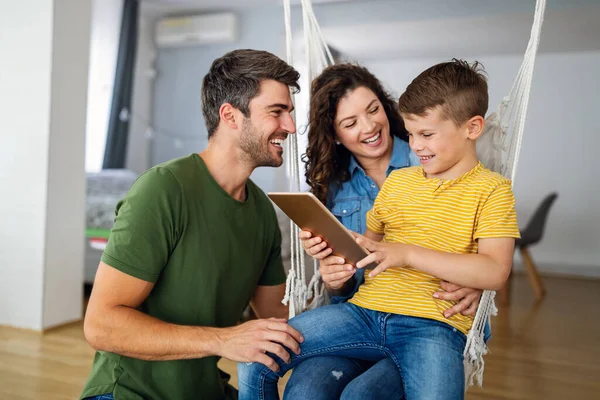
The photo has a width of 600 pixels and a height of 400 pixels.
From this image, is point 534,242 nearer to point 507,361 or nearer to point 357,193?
point 507,361

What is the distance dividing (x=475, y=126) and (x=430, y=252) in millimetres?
289

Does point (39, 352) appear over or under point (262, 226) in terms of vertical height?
under

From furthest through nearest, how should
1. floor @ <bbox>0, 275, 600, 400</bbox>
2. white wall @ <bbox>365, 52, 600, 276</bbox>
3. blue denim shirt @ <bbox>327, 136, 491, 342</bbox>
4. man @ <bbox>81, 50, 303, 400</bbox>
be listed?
white wall @ <bbox>365, 52, 600, 276</bbox>
floor @ <bbox>0, 275, 600, 400</bbox>
blue denim shirt @ <bbox>327, 136, 491, 342</bbox>
man @ <bbox>81, 50, 303, 400</bbox>

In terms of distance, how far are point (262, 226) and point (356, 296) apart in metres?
0.31

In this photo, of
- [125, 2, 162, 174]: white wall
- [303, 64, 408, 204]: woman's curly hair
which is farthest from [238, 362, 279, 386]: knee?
[125, 2, 162, 174]: white wall

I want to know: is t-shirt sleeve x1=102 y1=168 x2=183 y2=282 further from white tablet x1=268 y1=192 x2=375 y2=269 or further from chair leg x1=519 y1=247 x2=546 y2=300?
chair leg x1=519 y1=247 x2=546 y2=300

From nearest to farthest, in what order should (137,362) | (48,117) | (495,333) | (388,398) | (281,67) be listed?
(388,398) → (137,362) → (281,67) → (48,117) → (495,333)

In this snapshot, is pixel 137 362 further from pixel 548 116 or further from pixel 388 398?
pixel 548 116

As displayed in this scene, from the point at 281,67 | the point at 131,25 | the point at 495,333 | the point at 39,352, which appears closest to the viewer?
the point at 281,67

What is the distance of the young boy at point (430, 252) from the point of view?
3.71ft

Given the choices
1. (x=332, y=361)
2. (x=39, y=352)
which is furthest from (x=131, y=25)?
(x=332, y=361)

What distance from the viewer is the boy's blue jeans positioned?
43.1 inches

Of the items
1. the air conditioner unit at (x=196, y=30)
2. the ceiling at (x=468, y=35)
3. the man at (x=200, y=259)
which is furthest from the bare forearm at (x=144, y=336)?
the air conditioner unit at (x=196, y=30)

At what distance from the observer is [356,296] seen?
1282 millimetres
